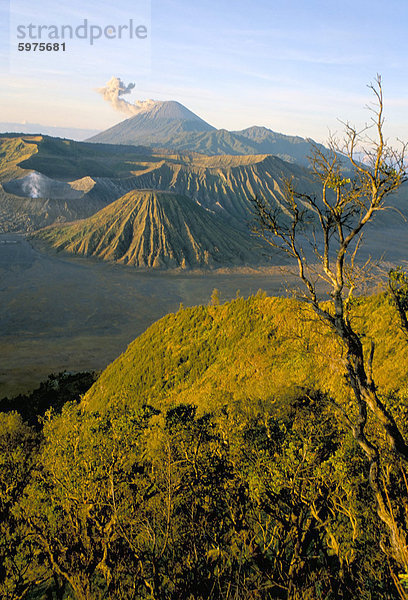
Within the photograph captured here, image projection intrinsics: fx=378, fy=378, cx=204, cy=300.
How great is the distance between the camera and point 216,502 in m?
11.3

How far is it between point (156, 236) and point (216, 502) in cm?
8983

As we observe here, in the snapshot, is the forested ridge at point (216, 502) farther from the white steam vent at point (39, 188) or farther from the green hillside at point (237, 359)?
the white steam vent at point (39, 188)

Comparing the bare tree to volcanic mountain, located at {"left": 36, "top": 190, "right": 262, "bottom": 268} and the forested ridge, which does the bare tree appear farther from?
volcanic mountain, located at {"left": 36, "top": 190, "right": 262, "bottom": 268}

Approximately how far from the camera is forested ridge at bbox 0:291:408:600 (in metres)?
9.09

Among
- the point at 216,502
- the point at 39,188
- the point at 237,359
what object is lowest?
the point at 216,502

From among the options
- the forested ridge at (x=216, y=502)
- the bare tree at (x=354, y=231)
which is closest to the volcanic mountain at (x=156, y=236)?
the forested ridge at (x=216, y=502)

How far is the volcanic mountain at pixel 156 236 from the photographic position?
94812 mm

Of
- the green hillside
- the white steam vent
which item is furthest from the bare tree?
the white steam vent

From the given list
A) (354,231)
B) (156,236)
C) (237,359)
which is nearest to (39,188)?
(156,236)

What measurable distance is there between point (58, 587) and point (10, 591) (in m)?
1.87

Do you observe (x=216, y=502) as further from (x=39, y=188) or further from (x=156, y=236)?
(x=39, y=188)

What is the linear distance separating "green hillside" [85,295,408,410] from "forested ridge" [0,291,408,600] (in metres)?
0.27

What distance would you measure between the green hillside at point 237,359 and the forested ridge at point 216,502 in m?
0.27

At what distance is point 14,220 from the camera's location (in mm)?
116312
